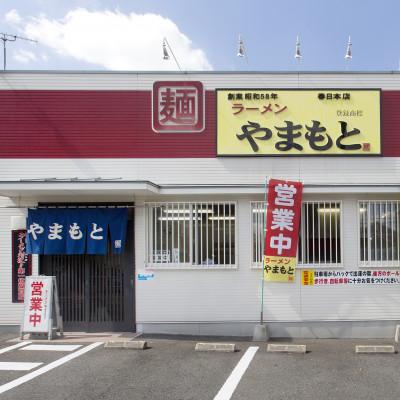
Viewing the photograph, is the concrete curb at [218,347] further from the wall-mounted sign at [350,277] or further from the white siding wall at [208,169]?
the white siding wall at [208,169]

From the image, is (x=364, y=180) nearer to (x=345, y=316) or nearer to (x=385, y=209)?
(x=385, y=209)

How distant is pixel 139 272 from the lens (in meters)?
12.4

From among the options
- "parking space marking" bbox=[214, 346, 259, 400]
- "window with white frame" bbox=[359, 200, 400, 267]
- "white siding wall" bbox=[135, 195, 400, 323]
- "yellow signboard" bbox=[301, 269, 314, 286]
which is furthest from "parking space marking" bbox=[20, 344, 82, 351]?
"window with white frame" bbox=[359, 200, 400, 267]

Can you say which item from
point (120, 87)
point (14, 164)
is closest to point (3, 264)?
point (14, 164)

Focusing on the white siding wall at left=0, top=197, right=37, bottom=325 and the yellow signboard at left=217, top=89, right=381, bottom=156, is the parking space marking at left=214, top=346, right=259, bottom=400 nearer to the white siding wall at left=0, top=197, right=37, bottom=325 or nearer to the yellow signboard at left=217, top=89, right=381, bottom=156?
the yellow signboard at left=217, top=89, right=381, bottom=156

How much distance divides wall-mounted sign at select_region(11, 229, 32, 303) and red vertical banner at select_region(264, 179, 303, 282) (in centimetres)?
586

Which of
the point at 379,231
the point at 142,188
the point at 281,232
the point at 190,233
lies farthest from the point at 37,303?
the point at 379,231

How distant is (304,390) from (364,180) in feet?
20.3

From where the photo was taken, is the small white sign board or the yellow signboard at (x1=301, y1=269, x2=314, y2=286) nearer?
the small white sign board

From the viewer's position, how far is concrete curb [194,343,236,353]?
10438mm

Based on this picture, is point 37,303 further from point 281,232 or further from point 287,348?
point 281,232

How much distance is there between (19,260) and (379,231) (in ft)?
29.1

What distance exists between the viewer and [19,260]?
12578 mm

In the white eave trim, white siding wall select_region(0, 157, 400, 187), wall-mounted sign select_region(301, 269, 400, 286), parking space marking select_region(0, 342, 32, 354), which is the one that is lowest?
parking space marking select_region(0, 342, 32, 354)
